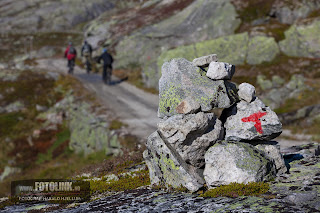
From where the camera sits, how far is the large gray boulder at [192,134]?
932 centimetres

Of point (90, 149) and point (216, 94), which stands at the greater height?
point (216, 94)

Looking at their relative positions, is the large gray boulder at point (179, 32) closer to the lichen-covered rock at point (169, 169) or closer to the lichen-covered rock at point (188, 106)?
the lichen-covered rock at point (169, 169)

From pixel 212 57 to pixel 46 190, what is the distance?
8.72m

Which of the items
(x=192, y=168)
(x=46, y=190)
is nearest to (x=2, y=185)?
(x=46, y=190)

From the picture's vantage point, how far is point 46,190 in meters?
12.4

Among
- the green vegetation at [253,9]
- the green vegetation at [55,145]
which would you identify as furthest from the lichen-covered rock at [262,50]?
the green vegetation at [55,145]

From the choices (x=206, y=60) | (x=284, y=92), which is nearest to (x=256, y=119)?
(x=206, y=60)

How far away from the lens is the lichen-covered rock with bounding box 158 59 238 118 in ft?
33.4

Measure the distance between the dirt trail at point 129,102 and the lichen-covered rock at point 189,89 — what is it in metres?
10.9

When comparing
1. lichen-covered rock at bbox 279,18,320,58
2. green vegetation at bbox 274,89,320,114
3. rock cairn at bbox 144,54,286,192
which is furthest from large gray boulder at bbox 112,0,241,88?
rock cairn at bbox 144,54,286,192

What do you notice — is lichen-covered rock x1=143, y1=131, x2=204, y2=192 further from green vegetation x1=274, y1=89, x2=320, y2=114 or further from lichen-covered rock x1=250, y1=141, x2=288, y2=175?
green vegetation x1=274, y1=89, x2=320, y2=114

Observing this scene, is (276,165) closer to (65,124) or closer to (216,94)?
(216,94)

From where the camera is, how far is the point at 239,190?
8.33 metres

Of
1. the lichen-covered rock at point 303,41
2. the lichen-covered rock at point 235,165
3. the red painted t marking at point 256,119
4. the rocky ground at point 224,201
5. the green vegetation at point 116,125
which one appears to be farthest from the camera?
the lichen-covered rock at point 303,41
